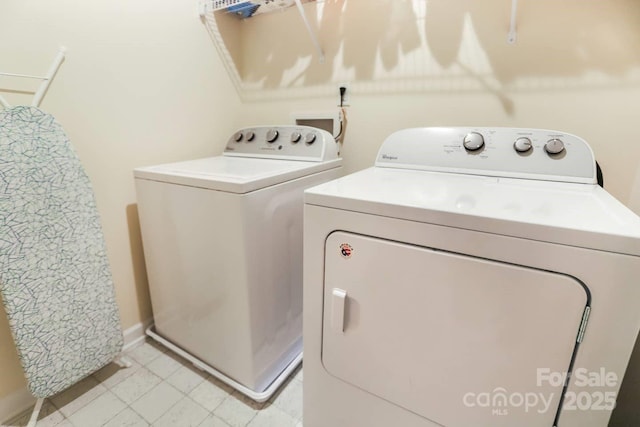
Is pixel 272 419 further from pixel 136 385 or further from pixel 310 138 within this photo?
pixel 310 138

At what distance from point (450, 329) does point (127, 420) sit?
1.25 meters

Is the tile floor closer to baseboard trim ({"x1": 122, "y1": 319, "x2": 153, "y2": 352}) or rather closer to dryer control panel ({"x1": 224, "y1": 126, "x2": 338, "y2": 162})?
baseboard trim ({"x1": 122, "y1": 319, "x2": 153, "y2": 352})

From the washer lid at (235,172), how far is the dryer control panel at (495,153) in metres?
0.36

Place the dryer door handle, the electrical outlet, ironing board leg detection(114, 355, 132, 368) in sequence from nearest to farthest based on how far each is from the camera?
1. the dryer door handle
2. ironing board leg detection(114, 355, 132, 368)
3. the electrical outlet

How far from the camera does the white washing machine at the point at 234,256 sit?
1.12 metres

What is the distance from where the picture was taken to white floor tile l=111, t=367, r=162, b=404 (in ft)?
4.24

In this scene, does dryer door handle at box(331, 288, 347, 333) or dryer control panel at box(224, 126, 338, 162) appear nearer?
dryer door handle at box(331, 288, 347, 333)

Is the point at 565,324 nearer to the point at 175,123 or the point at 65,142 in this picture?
the point at 65,142

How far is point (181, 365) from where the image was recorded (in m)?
1.47

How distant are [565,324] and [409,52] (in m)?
1.23

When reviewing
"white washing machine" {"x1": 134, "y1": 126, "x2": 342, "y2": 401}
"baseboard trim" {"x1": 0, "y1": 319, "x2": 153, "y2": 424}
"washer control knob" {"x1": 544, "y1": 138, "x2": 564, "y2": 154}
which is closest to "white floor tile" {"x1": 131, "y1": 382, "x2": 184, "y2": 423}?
"white washing machine" {"x1": 134, "y1": 126, "x2": 342, "y2": 401}

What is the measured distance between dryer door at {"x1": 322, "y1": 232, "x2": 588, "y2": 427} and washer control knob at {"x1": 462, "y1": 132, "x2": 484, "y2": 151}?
61cm

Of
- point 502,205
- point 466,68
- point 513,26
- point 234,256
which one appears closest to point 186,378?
point 234,256

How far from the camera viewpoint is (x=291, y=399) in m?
1.31
